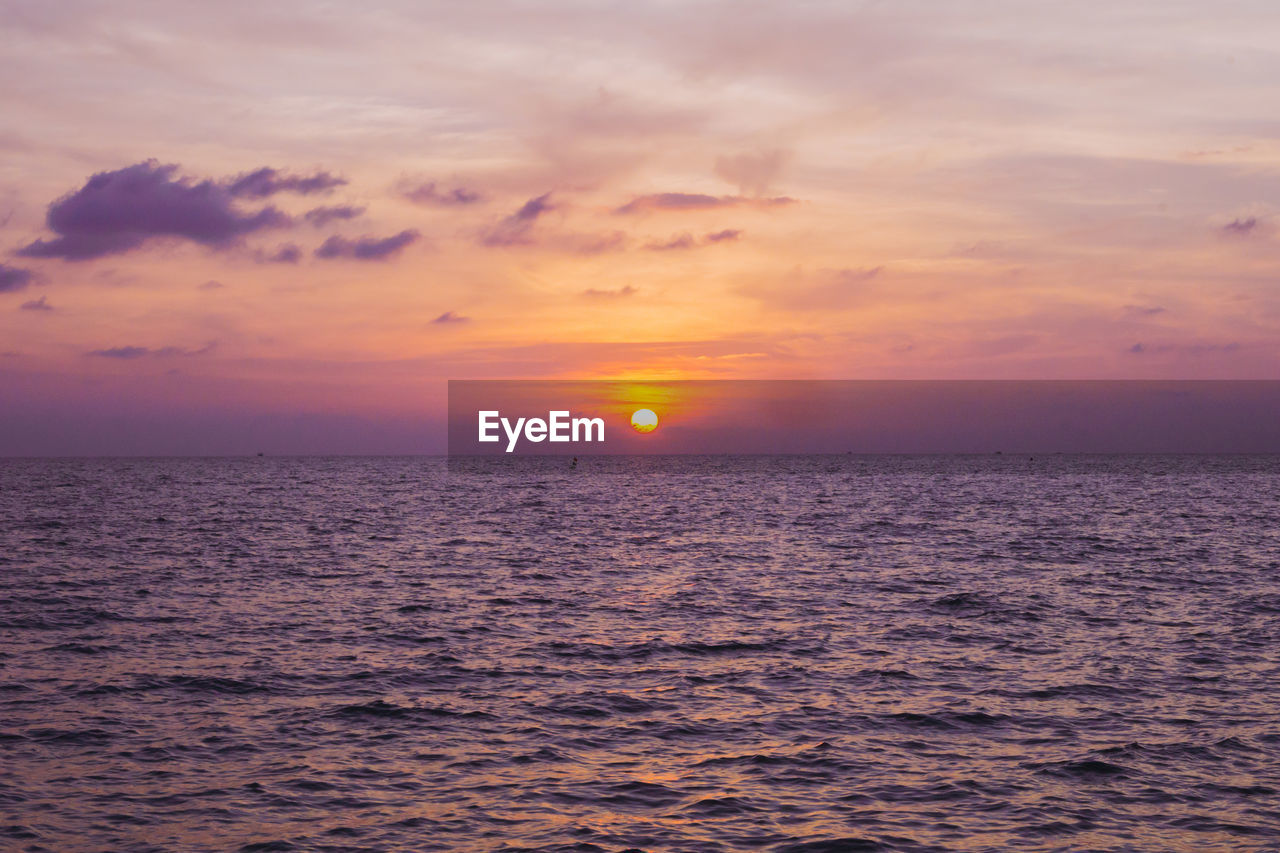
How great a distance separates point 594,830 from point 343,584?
3597cm

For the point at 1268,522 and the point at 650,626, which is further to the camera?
the point at 1268,522

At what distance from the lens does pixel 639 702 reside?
2888 centimetres

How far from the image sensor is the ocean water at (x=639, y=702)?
2002 cm

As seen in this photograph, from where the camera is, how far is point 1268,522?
95875mm

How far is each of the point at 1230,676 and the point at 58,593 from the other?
47.3 metres

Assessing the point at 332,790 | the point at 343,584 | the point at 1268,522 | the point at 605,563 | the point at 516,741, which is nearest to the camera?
the point at 332,790

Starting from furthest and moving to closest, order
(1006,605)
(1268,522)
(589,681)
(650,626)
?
(1268,522), (1006,605), (650,626), (589,681)

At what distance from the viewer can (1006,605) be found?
151ft

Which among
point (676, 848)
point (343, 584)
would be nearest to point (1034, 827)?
point (676, 848)

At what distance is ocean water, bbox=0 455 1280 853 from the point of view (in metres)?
20.0

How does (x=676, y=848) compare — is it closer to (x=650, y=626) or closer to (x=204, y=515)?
(x=650, y=626)

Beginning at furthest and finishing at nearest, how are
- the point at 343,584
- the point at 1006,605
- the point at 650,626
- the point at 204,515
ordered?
the point at 204,515 → the point at 343,584 → the point at 1006,605 → the point at 650,626

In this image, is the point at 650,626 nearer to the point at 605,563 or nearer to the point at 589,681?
the point at 589,681

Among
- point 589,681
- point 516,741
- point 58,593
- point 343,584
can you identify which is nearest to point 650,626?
point 589,681
